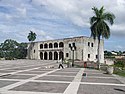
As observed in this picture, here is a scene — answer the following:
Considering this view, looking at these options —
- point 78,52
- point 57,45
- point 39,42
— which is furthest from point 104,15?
point 39,42

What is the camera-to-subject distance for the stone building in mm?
61438

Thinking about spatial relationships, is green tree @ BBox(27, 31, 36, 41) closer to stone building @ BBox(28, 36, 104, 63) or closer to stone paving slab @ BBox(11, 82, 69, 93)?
stone building @ BBox(28, 36, 104, 63)

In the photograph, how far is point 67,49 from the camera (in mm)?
64625

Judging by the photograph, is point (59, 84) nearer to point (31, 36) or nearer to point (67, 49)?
point (67, 49)

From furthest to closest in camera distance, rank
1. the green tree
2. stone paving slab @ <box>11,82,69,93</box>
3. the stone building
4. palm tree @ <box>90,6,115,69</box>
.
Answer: the green tree
the stone building
palm tree @ <box>90,6,115,69</box>
stone paving slab @ <box>11,82,69,93</box>

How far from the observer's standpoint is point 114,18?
94.2 ft

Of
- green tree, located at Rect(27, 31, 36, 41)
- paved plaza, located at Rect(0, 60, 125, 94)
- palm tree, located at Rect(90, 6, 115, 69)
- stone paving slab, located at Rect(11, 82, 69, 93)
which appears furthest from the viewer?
green tree, located at Rect(27, 31, 36, 41)

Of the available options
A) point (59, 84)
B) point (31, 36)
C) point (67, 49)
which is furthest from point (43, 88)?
point (31, 36)

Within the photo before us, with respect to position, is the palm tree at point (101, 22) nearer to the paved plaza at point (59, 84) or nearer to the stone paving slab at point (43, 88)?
the paved plaza at point (59, 84)

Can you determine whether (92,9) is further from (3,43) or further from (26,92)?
(3,43)

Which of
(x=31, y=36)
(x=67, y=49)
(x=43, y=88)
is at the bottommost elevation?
(x=43, y=88)

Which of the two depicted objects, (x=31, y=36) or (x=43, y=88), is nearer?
(x=43, y=88)

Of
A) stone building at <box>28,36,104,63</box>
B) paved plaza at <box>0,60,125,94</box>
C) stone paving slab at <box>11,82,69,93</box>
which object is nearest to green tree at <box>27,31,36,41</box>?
stone building at <box>28,36,104,63</box>

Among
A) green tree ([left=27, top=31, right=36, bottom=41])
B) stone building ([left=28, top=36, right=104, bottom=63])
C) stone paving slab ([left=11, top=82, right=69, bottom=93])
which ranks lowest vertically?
stone paving slab ([left=11, top=82, right=69, bottom=93])
